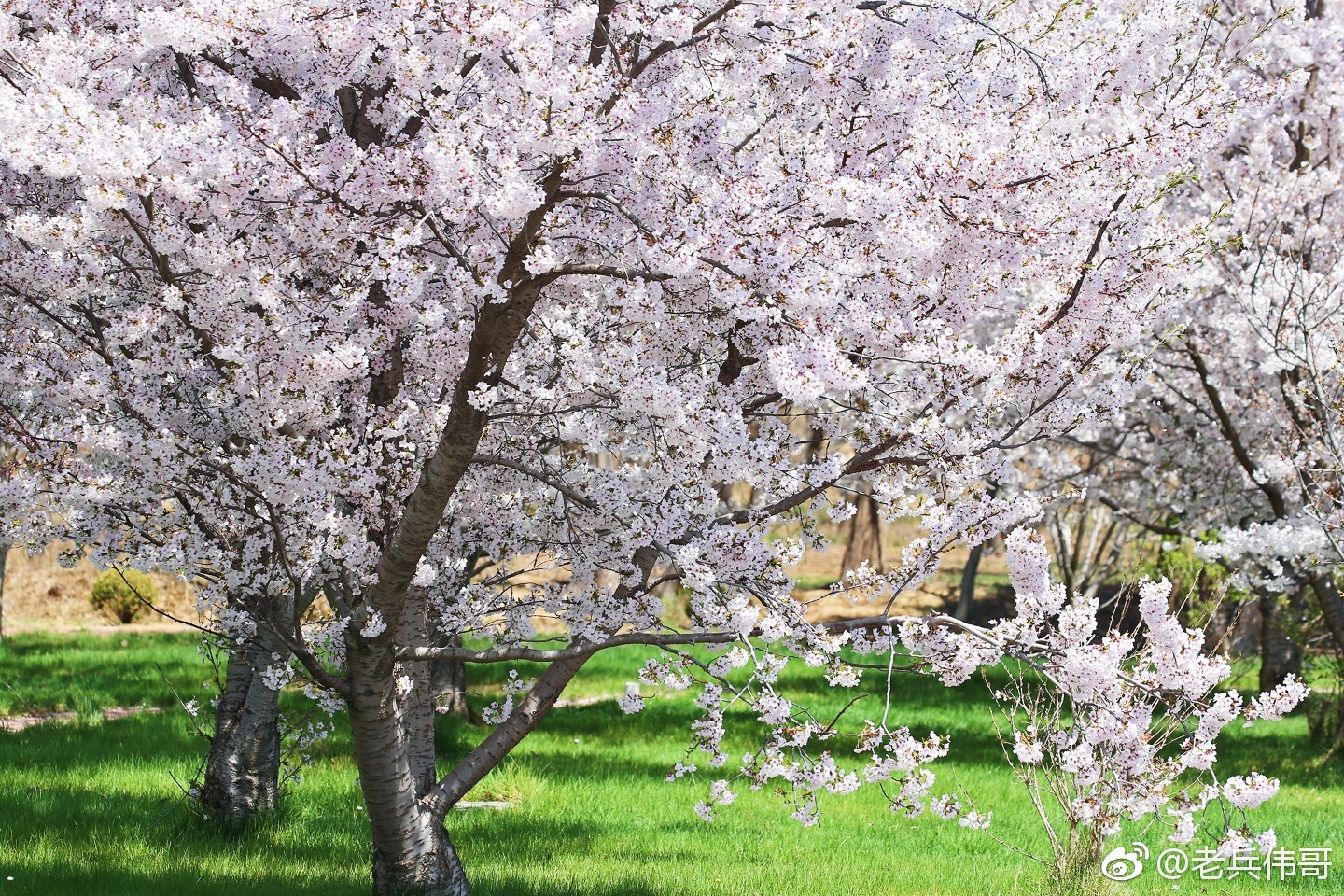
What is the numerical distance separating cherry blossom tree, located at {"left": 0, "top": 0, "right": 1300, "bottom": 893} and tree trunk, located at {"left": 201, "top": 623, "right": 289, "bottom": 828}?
1534mm

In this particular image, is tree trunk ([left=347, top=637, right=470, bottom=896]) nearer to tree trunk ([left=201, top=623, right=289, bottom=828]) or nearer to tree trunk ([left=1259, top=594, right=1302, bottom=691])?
tree trunk ([left=201, top=623, right=289, bottom=828])

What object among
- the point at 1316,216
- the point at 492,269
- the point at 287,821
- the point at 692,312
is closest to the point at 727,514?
the point at 692,312

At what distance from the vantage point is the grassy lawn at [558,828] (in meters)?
6.57

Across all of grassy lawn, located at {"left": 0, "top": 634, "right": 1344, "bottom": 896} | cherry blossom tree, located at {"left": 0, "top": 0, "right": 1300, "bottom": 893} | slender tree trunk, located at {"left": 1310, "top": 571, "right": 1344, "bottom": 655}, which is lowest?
grassy lawn, located at {"left": 0, "top": 634, "right": 1344, "bottom": 896}

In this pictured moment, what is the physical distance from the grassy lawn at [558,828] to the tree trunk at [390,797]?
0.68 meters

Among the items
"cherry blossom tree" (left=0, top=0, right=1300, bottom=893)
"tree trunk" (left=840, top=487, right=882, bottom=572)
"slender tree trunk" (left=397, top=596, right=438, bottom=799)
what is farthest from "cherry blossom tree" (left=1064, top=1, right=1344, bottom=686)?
Answer: "tree trunk" (left=840, top=487, right=882, bottom=572)

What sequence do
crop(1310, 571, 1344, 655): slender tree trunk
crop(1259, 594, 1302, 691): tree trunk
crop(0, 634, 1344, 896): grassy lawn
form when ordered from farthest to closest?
crop(1259, 594, 1302, 691): tree trunk → crop(1310, 571, 1344, 655): slender tree trunk → crop(0, 634, 1344, 896): grassy lawn

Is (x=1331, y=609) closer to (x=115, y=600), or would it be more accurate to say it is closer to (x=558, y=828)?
(x=558, y=828)

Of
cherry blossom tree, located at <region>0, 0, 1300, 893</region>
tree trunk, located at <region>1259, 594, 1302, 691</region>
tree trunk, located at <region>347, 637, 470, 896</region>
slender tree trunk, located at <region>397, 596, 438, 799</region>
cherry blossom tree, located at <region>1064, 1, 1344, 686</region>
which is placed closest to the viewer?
cherry blossom tree, located at <region>0, 0, 1300, 893</region>

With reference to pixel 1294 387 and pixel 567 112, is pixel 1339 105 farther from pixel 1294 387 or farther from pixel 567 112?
pixel 567 112

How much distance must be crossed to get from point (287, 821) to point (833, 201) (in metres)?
5.51

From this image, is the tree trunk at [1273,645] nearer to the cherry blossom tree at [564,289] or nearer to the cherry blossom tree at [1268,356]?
the cherry blossom tree at [1268,356]

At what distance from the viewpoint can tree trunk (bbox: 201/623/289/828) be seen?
7.30 metres

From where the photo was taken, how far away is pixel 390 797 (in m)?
5.45
